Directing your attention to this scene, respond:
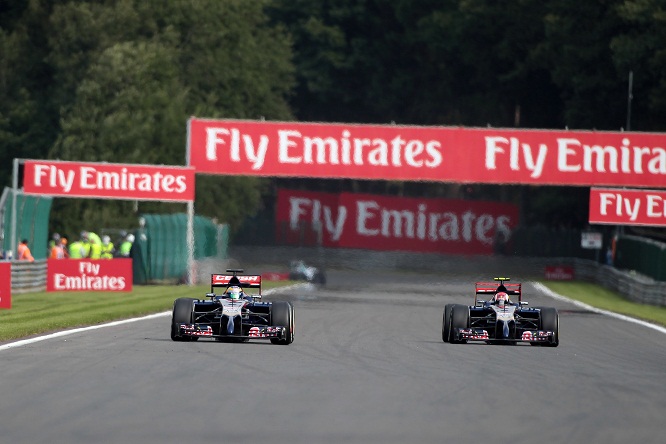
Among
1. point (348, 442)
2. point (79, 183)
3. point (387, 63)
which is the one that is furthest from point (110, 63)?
point (348, 442)

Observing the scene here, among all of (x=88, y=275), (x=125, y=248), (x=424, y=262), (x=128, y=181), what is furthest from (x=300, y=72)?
(x=88, y=275)

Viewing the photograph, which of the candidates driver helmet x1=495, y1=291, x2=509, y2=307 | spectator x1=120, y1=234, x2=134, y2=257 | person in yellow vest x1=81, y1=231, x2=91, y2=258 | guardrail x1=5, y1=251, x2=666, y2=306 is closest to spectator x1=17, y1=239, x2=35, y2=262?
person in yellow vest x1=81, y1=231, x2=91, y2=258

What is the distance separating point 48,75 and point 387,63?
27153 mm

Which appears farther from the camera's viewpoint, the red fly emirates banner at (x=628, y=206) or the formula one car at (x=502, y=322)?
the red fly emirates banner at (x=628, y=206)

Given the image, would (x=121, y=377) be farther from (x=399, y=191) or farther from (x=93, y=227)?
(x=399, y=191)

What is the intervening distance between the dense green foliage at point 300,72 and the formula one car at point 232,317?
129 ft

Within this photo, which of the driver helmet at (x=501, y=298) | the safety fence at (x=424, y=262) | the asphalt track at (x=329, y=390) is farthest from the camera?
the safety fence at (x=424, y=262)

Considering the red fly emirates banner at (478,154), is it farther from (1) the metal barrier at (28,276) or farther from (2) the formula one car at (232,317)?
(2) the formula one car at (232,317)

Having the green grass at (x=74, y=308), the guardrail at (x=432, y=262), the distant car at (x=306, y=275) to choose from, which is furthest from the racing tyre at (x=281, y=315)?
the distant car at (x=306, y=275)

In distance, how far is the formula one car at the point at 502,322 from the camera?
20.8m

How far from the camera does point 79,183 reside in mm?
45969

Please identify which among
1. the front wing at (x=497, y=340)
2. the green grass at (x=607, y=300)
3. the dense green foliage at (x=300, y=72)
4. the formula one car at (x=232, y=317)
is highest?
the dense green foliage at (x=300, y=72)

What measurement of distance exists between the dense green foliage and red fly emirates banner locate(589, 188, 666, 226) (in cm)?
1923

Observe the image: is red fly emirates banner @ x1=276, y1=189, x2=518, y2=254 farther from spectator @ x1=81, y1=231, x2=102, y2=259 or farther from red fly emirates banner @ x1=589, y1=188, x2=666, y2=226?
spectator @ x1=81, y1=231, x2=102, y2=259
